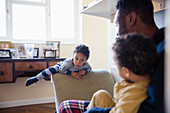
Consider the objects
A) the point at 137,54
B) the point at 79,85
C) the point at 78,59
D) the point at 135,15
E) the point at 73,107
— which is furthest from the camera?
the point at 78,59

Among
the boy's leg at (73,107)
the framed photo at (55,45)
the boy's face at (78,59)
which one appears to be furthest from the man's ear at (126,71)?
the framed photo at (55,45)

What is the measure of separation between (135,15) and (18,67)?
184 cm

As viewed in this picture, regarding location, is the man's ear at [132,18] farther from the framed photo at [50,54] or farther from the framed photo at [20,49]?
the framed photo at [20,49]

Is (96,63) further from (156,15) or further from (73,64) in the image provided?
(156,15)

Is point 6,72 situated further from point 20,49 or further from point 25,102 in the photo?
point 25,102

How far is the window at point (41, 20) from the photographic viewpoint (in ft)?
8.66

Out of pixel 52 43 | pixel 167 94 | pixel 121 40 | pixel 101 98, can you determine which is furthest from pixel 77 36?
pixel 167 94

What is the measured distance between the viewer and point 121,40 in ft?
2.21

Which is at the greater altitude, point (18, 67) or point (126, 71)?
point (126, 71)

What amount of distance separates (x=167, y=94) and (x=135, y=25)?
1.81 feet

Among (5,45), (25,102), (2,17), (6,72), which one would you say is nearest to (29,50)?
(5,45)

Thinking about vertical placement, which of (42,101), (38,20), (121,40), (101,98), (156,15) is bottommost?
(42,101)

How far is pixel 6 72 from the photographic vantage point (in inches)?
84.5

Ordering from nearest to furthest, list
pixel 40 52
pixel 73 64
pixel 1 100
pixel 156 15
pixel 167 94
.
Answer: pixel 167 94, pixel 156 15, pixel 73 64, pixel 1 100, pixel 40 52
